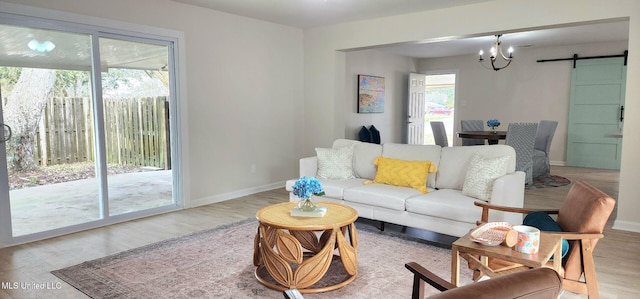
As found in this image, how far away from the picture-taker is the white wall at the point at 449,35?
387cm

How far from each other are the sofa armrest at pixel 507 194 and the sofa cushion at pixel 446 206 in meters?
0.16

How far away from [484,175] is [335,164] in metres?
1.62

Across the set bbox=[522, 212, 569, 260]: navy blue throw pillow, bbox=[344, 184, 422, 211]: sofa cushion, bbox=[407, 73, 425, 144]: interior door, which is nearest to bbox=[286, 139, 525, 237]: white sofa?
bbox=[344, 184, 422, 211]: sofa cushion

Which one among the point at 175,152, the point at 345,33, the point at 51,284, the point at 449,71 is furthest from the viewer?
the point at 449,71

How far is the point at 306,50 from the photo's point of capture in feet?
20.5

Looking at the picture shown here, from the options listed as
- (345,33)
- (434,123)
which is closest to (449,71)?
(434,123)

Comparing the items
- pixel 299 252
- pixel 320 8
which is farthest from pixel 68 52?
pixel 299 252

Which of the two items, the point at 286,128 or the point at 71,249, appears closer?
the point at 71,249

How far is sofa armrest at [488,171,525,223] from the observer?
10.4ft

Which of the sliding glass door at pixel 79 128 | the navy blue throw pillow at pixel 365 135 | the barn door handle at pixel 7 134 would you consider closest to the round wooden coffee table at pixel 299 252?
the sliding glass door at pixel 79 128

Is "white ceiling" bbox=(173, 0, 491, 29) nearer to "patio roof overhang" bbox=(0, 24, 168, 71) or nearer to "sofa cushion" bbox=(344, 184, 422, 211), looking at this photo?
"patio roof overhang" bbox=(0, 24, 168, 71)

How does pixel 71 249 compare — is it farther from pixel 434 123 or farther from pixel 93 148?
pixel 434 123

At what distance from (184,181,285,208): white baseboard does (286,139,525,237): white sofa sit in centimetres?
128

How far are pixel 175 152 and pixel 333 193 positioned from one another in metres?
1.99
